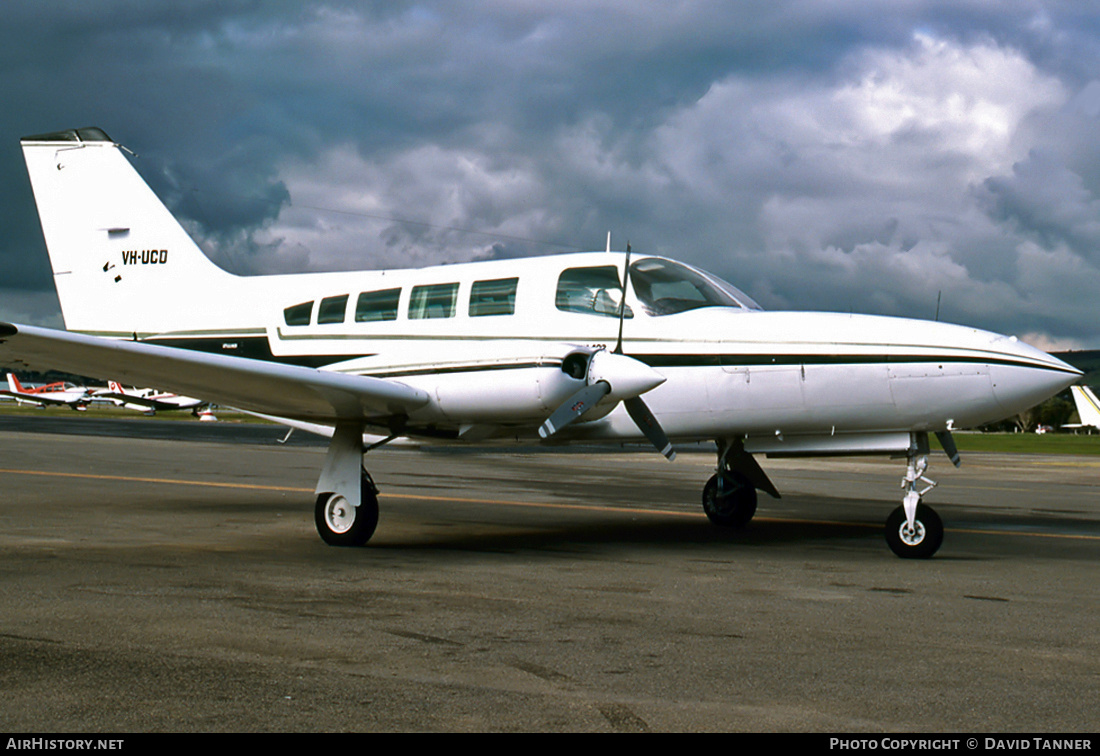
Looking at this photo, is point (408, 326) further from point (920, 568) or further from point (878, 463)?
point (878, 463)

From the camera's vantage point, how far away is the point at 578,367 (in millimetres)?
10039

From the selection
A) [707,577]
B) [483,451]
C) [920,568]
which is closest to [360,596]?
[707,577]

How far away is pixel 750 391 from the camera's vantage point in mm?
10398

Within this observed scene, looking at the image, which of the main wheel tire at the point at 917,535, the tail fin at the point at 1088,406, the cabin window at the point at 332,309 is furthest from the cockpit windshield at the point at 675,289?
the tail fin at the point at 1088,406

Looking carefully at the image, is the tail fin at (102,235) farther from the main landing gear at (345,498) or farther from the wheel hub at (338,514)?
the wheel hub at (338,514)

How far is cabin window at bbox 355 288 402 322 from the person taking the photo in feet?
39.1

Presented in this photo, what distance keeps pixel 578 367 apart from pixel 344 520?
318 centimetres

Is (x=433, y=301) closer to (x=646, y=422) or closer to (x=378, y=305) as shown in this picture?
(x=378, y=305)

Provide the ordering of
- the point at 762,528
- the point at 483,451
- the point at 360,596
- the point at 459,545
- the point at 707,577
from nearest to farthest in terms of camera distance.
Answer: the point at 360,596
the point at 707,577
the point at 459,545
the point at 762,528
the point at 483,451

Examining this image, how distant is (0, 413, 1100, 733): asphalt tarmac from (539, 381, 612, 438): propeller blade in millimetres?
1355

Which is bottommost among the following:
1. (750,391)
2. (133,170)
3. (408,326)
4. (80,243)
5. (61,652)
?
(61,652)

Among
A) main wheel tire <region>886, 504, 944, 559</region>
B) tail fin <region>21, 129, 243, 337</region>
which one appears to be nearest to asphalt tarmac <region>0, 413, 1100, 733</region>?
main wheel tire <region>886, 504, 944, 559</region>
